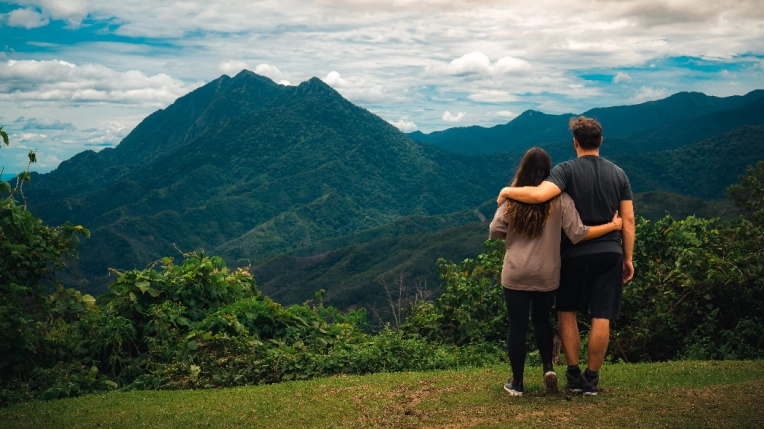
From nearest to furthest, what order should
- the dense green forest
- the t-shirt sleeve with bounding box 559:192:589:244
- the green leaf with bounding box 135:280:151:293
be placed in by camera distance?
the t-shirt sleeve with bounding box 559:192:589:244, the dense green forest, the green leaf with bounding box 135:280:151:293

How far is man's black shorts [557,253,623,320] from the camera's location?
5.22 meters

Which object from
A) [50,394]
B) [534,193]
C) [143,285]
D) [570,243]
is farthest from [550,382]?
[143,285]

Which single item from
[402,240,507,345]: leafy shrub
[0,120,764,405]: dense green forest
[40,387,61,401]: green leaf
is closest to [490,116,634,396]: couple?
[0,120,764,405]: dense green forest

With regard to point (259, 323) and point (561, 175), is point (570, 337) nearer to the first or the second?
point (561, 175)

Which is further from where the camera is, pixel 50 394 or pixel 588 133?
pixel 50 394

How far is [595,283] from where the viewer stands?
17.3ft

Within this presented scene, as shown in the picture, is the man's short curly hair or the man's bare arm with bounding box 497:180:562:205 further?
the man's short curly hair

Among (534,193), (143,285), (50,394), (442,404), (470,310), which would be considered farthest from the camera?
(470,310)

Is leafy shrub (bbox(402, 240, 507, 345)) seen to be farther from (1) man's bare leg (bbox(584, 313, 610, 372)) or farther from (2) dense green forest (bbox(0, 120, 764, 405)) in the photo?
(1) man's bare leg (bbox(584, 313, 610, 372))

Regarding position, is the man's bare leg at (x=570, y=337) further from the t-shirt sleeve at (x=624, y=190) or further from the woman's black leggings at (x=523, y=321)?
the t-shirt sleeve at (x=624, y=190)

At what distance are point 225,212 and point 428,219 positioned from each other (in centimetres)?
6421

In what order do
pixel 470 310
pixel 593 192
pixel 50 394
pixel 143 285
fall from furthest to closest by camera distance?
pixel 470 310
pixel 143 285
pixel 50 394
pixel 593 192

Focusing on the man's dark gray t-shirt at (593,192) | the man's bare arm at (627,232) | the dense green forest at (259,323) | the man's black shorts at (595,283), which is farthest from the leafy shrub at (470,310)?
the man's dark gray t-shirt at (593,192)

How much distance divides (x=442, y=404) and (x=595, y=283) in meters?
1.68
